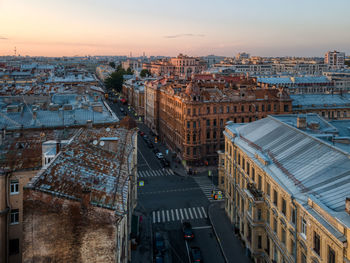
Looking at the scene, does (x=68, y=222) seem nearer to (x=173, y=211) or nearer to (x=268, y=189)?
(x=268, y=189)

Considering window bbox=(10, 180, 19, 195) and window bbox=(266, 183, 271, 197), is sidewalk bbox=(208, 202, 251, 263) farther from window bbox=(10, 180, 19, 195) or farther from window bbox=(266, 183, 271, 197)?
window bbox=(10, 180, 19, 195)

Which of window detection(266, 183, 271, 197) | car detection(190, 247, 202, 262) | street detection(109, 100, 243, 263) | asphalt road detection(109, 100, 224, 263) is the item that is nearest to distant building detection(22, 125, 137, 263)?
window detection(266, 183, 271, 197)

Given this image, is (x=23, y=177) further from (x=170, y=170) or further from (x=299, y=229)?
(x=170, y=170)

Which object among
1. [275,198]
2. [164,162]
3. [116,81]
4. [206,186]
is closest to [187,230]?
[275,198]

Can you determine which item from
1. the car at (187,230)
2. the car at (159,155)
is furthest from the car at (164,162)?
the car at (187,230)

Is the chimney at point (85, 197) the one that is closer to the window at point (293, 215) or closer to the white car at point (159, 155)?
the window at point (293, 215)

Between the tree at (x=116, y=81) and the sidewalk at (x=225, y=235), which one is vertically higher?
the tree at (x=116, y=81)

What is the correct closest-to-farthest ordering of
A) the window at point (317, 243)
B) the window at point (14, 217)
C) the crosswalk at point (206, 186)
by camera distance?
the window at point (317, 243), the window at point (14, 217), the crosswalk at point (206, 186)

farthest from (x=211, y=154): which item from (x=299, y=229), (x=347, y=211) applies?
(x=347, y=211)

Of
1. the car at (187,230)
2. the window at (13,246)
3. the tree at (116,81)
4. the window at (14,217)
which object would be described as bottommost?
the car at (187,230)
